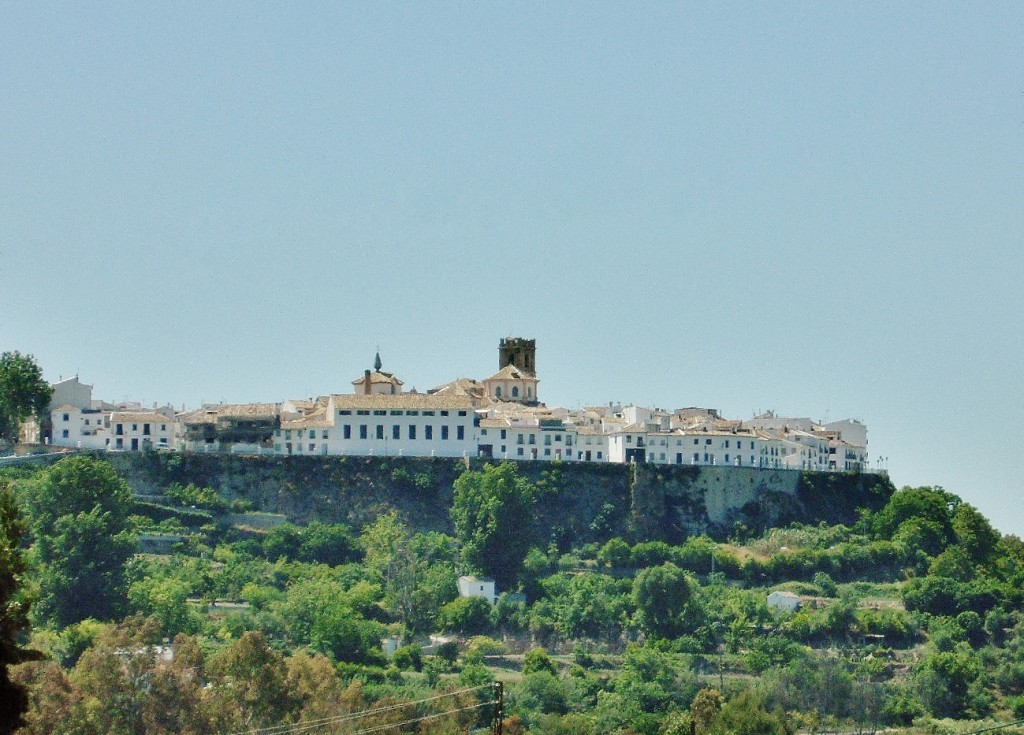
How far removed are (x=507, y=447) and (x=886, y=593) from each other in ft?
56.3

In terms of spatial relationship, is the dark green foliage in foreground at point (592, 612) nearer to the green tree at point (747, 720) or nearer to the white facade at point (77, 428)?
the green tree at point (747, 720)

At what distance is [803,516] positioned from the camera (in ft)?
327

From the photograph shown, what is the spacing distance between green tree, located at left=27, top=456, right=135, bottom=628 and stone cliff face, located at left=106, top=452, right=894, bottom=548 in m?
8.23

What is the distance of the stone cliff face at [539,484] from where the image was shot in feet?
314

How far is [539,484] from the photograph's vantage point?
97250 mm

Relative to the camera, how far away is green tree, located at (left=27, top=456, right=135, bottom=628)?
3228 inches

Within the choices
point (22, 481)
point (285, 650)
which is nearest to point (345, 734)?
point (285, 650)

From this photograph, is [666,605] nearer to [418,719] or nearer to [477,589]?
[477,589]

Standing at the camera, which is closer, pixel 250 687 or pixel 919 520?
pixel 250 687

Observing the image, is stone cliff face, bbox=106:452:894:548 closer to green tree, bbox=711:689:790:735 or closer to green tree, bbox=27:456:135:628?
green tree, bbox=27:456:135:628

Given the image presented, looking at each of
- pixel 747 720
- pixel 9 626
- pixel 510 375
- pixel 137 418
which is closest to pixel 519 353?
pixel 510 375

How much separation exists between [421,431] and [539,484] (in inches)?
208

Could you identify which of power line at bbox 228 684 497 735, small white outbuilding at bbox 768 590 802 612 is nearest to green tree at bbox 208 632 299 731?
power line at bbox 228 684 497 735

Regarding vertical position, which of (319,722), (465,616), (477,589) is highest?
(477,589)
